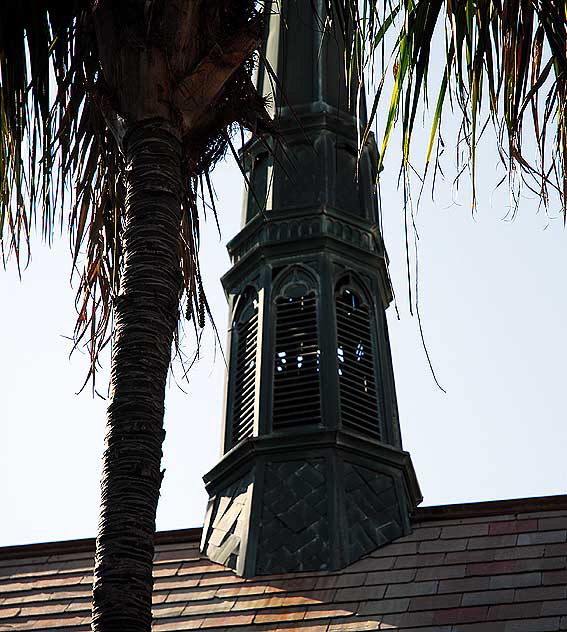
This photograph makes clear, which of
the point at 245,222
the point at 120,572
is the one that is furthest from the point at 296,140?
the point at 120,572

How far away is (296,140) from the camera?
16.8m

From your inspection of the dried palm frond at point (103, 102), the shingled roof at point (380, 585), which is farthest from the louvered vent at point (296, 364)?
the dried palm frond at point (103, 102)

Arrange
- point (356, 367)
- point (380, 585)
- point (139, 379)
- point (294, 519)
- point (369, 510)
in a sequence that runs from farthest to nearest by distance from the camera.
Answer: point (356, 367)
point (369, 510)
point (294, 519)
point (380, 585)
point (139, 379)

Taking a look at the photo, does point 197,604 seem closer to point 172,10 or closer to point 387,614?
point 387,614

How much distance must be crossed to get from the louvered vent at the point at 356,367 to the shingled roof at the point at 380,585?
1307mm

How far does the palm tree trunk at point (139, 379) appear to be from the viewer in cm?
526

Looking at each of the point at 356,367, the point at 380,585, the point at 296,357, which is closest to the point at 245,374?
the point at 296,357

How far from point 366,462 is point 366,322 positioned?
2.01 m

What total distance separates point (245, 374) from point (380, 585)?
12.3 feet

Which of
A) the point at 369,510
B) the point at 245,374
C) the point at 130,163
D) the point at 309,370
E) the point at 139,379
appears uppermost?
the point at 245,374

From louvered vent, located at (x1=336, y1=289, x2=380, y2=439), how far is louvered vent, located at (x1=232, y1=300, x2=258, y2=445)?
988mm

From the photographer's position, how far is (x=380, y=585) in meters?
12.3

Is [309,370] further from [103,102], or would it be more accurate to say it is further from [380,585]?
[103,102]

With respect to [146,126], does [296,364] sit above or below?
above
